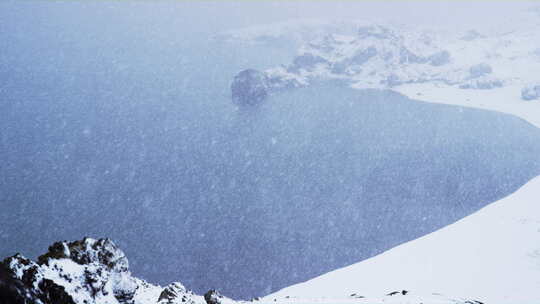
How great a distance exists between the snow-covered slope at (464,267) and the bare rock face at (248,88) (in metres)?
114

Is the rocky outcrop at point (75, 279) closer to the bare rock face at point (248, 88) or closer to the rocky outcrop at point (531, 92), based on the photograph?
the bare rock face at point (248, 88)

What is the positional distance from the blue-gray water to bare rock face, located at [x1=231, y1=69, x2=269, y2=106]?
326 inches

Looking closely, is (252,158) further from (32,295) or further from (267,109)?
(32,295)

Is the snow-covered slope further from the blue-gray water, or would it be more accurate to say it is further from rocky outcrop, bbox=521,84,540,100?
rocky outcrop, bbox=521,84,540,100

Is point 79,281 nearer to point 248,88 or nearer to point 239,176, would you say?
point 239,176

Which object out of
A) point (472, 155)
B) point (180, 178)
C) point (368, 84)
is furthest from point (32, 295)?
point (368, 84)

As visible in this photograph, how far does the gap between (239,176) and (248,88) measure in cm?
8027

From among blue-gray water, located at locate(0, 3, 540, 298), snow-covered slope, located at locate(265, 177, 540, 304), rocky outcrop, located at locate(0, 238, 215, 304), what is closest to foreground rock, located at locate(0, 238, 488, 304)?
rocky outcrop, located at locate(0, 238, 215, 304)

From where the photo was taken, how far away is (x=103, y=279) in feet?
44.7

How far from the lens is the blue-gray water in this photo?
56031mm

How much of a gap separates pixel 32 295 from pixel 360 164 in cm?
8629

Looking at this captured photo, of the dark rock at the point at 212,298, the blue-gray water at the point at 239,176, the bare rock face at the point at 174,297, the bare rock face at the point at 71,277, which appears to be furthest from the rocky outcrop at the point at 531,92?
the bare rock face at the point at 71,277

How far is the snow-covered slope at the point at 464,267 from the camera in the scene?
29125mm

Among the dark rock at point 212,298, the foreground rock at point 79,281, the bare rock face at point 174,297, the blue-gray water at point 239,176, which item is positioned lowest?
the blue-gray water at point 239,176
